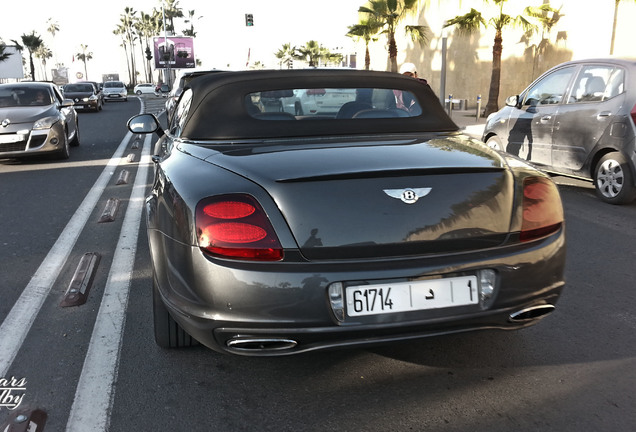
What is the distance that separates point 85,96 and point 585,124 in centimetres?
2686

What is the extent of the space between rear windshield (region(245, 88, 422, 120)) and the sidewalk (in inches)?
450

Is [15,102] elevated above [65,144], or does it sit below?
above

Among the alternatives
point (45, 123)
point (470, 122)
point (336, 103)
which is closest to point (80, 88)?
point (470, 122)

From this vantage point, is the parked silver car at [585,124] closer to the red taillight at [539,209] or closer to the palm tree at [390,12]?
the red taillight at [539,209]

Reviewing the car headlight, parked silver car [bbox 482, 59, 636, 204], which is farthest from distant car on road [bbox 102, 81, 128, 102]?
parked silver car [bbox 482, 59, 636, 204]

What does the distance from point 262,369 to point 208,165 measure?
3.41ft

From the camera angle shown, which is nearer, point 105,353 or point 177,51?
point 105,353

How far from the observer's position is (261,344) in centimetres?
245

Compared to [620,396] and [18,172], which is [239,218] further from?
[18,172]

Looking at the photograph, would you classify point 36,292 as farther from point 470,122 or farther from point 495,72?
point 495,72

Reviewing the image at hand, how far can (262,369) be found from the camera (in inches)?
119

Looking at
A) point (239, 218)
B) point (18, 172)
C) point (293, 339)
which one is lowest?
point (18, 172)

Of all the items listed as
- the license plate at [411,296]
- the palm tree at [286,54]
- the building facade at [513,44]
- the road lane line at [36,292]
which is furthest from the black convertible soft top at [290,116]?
the palm tree at [286,54]

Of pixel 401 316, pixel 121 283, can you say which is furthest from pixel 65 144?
pixel 401 316
